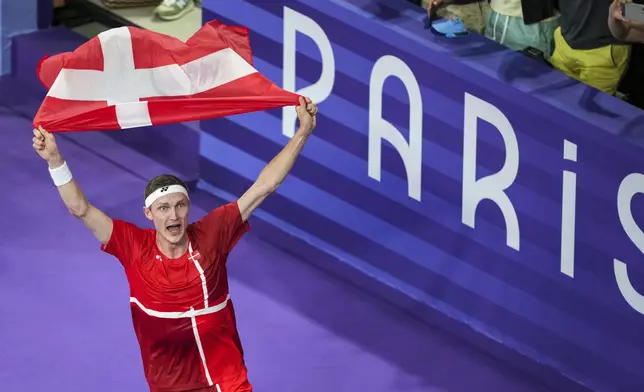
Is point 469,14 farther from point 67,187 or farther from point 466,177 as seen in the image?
point 67,187

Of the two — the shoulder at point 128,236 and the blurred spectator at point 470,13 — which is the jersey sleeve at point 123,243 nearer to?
the shoulder at point 128,236

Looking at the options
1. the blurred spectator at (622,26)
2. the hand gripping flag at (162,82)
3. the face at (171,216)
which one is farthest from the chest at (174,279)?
the blurred spectator at (622,26)

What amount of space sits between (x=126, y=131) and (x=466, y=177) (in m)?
2.90

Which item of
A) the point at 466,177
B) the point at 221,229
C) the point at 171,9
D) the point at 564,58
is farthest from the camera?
the point at 171,9

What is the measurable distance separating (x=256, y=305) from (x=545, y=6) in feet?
7.60

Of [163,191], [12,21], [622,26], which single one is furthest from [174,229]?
[12,21]

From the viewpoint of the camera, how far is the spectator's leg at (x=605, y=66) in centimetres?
755

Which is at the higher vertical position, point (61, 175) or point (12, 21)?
point (61, 175)

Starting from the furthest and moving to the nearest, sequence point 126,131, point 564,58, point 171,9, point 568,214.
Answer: point 171,9 → point 126,131 → point 564,58 → point 568,214

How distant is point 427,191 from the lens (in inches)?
317

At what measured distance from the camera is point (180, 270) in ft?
20.2

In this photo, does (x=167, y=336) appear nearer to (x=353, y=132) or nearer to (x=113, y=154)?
(x=353, y=132)

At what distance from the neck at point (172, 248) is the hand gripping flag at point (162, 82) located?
0.70 metres

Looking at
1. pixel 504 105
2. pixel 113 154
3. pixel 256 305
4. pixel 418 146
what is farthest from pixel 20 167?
pixel 504 105
